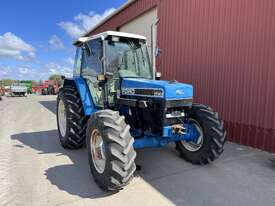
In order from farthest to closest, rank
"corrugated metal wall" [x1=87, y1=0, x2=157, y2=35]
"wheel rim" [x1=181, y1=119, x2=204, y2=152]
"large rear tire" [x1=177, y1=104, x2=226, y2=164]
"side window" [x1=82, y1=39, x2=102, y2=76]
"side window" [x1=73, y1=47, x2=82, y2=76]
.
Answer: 1. "corrugated metal wall" [x1=87, y1=0, x2=157, y2=35]
2. "side window" [x1=73, y1=47, x2=82, y2=76]
3. "side window" [x1=82, y1=39, x2=102, y2=76]
4. "wheel rim" [x1=181, y1=119, x2=204, y2=152]
5. "large rear tire" [x1=177, y1=104, x2=226, y2=164]

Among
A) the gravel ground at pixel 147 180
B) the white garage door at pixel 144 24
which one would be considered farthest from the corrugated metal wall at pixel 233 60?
the white garage door at pixel 144 24

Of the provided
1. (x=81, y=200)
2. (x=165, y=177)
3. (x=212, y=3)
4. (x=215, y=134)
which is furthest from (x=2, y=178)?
(x=212, y=3)

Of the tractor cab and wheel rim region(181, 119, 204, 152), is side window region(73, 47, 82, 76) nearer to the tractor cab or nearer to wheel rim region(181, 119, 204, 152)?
the tractor cab

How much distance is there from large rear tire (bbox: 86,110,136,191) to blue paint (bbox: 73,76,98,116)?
1.33 meters

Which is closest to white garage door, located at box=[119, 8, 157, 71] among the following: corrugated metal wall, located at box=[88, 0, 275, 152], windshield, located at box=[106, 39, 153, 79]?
corrugated metal wall, located at box=[88, 0, 275, 152]

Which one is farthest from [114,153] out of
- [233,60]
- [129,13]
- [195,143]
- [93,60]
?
[129,13]

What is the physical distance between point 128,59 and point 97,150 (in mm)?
1833

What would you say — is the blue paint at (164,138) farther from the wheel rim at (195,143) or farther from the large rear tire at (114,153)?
the large rear tire at (114,153)

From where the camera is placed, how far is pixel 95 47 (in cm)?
525

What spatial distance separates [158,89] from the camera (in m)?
4.25

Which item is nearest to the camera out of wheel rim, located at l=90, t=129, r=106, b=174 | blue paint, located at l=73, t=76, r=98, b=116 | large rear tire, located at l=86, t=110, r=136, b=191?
large rear tire, located at l=86, t=110, r=136, b=191

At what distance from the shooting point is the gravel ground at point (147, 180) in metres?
3.57

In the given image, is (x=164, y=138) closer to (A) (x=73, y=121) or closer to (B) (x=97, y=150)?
(B) (x=97, y=150)

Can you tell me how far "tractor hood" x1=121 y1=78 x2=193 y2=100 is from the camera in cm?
421
